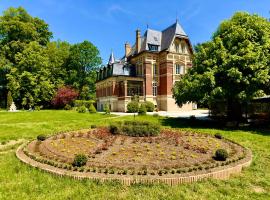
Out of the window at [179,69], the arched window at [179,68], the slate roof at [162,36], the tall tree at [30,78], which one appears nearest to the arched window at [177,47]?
→ the slate roof at [162,36]

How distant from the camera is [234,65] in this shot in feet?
50.0

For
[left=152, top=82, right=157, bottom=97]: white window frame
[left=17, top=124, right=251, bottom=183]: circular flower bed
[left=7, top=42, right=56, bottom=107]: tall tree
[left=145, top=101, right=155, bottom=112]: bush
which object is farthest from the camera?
[left=7, top=42, right=56, bottom=107]: tall tree

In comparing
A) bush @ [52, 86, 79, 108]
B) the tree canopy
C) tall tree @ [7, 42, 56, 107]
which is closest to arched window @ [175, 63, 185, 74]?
bush @ [52, 86, 79, 108]

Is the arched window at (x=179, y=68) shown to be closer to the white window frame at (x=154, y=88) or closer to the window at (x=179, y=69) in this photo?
the window at (x=179, y=69)

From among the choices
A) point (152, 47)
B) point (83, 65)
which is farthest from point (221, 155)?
point (83, 65)

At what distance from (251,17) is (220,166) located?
1483 cm

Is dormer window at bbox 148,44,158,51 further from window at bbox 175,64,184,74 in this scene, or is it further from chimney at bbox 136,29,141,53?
window at bbox 175,64,184,74

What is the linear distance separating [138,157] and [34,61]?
36.5 m

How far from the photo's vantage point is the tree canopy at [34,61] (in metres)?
37.9

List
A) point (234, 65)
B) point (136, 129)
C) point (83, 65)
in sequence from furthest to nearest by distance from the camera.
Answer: point (83, 65) < point (234, 65) < point (136, 129)

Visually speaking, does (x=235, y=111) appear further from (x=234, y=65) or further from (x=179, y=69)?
(x=179, y=69)

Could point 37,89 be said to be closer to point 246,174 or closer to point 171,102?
point 171,102

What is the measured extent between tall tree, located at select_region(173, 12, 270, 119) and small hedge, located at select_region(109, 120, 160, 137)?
20.2ft

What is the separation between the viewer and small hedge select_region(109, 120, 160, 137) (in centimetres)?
1102
